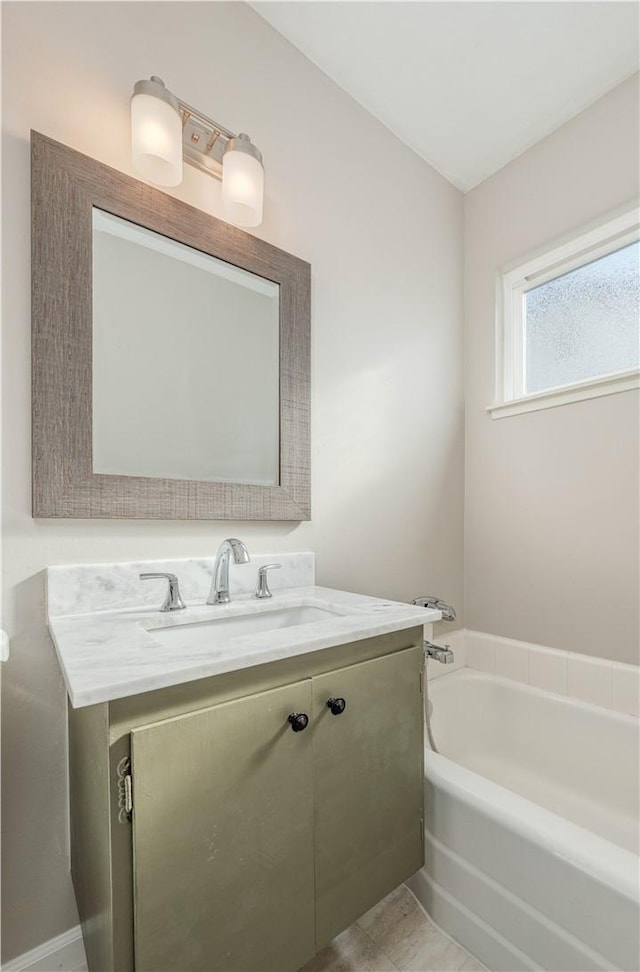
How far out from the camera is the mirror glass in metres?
1.13

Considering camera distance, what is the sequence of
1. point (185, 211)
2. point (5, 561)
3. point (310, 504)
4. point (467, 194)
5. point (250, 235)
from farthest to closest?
point (467, 194)
point (310, 504)
point (250, 235)
point (185, 211)
point (5, 561)

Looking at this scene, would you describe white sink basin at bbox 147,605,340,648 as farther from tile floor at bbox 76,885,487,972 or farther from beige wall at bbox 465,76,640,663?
beige wall at bbox 465,76,640,663

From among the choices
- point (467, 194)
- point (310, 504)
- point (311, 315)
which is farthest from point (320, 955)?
point (467, 194)

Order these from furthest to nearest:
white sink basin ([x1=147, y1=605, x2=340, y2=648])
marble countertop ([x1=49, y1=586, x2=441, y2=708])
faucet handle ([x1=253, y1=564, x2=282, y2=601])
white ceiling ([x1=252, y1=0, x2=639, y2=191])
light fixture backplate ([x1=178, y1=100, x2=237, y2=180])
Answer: white ceiling ([x1=252, y1=0, x2=639, y2=191]), faucet handle ([x1=253, y1=564, x2=282, y2=601]), light fixture backplate ([x1=178, y1=100, x2=237, y2=180]), white sink basin ([x1=147, y1=605, x2=340, y2=648]), marble countertop ([x1=49, y1=586, x2=441, y2=708])

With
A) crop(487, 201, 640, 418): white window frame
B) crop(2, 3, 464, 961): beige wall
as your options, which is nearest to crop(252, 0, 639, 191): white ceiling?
crop(2, 3, 464, 961): beige wall

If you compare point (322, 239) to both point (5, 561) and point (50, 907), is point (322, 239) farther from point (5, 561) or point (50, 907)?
point (50, 907)

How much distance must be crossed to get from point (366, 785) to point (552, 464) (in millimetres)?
1366

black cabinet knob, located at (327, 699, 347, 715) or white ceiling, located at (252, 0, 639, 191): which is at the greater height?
white ceiling, located at (252, 0, 639, 191)

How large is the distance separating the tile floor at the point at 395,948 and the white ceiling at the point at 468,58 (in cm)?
267

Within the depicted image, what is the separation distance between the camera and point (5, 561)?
98 cm

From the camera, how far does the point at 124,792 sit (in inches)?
26.4

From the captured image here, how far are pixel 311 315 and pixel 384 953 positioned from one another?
70.8 inches

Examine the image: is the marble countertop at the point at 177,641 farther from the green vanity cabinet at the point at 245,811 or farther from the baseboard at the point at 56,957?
the baseboard at the point at 56,957

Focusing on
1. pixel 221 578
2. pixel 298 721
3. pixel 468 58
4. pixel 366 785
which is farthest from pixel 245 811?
pixel 468 58
